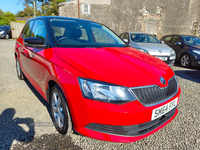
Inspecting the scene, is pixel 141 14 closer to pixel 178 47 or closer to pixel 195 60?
pixel 178 47

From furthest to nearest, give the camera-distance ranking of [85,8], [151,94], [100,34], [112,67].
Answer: [85,8] < [100,34] < [112,67] < [151,94]

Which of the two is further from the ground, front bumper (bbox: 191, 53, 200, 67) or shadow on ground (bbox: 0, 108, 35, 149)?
front bumper (bbox: 191, 53, 200, 67)

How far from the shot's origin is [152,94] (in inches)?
66.7

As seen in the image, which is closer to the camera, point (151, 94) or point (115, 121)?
point (115, 121)

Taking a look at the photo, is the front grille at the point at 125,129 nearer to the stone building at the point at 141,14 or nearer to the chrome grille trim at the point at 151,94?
the chrome grille trim at the point at 151,94

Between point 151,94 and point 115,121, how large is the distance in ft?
1.60

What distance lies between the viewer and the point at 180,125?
241cm

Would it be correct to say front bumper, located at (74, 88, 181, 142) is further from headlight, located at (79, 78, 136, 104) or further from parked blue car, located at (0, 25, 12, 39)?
parked blue car, located at (0, 25, 12, 39)

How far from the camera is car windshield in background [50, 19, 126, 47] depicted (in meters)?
2.37

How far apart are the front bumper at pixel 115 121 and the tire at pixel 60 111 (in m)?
0.19

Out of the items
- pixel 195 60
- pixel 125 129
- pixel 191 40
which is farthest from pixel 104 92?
pixel 191 40

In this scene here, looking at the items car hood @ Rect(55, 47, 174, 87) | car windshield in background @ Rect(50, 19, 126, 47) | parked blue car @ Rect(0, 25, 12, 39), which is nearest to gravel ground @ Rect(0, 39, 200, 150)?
car hood @ Rect(55, 47, 174, 87)

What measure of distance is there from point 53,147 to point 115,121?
2.90 feet

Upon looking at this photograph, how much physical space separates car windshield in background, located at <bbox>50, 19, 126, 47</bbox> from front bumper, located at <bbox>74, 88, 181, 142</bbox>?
1.12m
